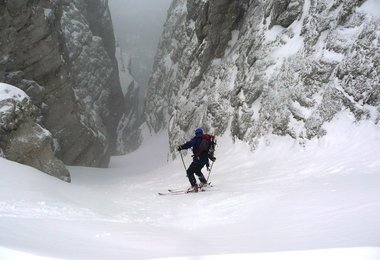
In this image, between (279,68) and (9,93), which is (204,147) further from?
(9,93)

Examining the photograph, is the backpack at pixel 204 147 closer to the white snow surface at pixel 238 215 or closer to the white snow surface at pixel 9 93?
the white snow surface at pixel 238 215

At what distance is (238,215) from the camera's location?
7098mm

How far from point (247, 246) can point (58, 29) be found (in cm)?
3078

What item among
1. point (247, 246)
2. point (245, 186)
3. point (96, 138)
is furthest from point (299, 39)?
point (96, 138)

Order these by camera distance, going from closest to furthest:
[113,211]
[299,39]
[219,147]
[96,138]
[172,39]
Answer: [113,211] → [299,39] → [219,147] → [96,138] → [172,39]

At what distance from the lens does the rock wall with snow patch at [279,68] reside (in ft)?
41.5

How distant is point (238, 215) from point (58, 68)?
2490 centimetres

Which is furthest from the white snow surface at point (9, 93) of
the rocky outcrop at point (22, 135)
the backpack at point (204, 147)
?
the backpack at point (204, 147)

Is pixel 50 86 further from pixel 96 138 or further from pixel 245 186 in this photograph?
pixel 245 186

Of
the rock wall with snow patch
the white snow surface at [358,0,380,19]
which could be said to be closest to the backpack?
the rock wall with snow patch

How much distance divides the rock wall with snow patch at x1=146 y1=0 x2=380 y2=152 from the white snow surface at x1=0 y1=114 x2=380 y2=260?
54.6 inches

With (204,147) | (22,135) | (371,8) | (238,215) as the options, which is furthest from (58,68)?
(238,215)

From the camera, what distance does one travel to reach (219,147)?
2003cm

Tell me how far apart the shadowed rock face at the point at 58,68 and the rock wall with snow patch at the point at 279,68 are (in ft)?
29.7
